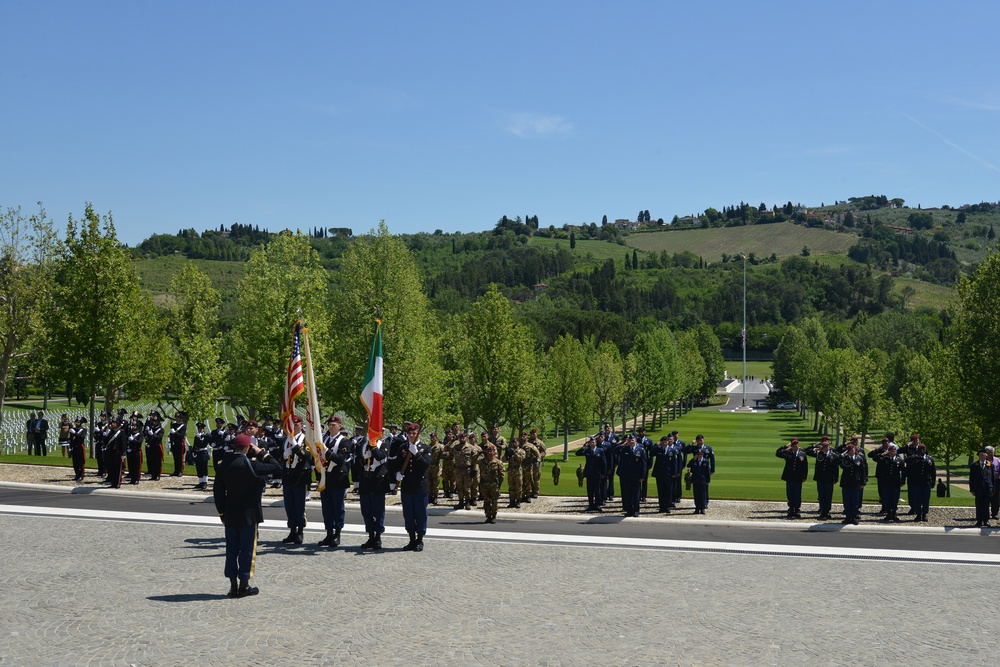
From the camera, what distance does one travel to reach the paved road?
9945 mm

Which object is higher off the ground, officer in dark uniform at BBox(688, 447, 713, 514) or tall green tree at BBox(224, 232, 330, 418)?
tall green tree at BBox(224, 232, 330, 418)

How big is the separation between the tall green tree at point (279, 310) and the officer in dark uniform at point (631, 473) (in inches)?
626

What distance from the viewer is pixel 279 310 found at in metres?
34.8

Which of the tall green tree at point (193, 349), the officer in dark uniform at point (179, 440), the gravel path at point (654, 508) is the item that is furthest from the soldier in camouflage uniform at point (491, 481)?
the tall green tree at point (193, 349)

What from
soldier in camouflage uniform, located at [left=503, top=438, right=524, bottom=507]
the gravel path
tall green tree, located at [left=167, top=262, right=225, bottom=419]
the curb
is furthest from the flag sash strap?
tall green tree, located at [left=167, top=262, right=225, bottom=419]

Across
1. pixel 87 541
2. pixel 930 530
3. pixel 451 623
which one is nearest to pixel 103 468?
pixel 87 541

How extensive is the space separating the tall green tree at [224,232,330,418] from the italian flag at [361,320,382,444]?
53.8ft

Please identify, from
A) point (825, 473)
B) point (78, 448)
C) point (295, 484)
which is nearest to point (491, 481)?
point (295, 484)

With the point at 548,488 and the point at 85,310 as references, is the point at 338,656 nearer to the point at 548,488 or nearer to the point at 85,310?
the point at 548,488

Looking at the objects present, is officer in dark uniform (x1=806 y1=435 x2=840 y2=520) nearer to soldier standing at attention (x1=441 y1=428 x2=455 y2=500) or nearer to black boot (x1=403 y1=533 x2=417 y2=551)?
soldier standing at attention (x1=441 y1=428 x2=455 y2=500)

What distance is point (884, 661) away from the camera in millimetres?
9680

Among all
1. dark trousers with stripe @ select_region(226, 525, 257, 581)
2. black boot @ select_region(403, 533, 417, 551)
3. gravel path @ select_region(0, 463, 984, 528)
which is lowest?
gravel path @ select_region(0, 463, 984, 528)

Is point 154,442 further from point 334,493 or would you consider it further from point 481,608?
point 481,608

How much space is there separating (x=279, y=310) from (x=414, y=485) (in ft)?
66.4
